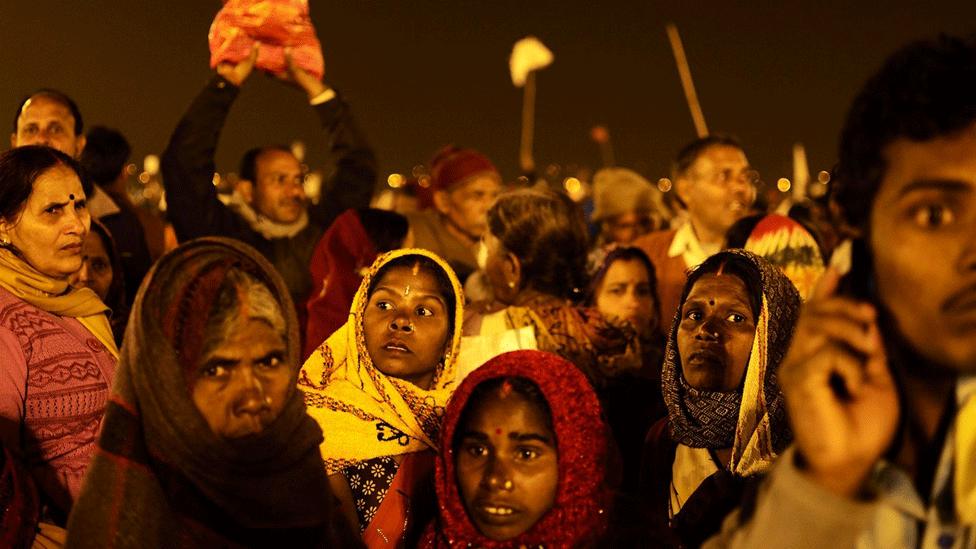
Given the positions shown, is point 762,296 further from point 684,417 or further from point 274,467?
point 274,467

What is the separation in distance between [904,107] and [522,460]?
174 centimetres

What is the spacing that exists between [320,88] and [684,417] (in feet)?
10.5

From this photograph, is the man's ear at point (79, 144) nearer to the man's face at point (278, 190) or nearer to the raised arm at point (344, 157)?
the man's face at point (278, 190)

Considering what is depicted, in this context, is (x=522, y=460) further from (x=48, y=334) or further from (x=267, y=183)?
(x=267, y=183)

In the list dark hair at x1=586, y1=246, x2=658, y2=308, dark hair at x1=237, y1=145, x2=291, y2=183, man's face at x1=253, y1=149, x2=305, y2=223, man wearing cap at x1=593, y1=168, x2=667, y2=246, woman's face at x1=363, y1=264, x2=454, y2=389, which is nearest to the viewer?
woman's face at x1=363, y1=264, x2=454, y2=389

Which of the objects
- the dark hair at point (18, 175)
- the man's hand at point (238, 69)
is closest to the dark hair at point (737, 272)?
the dark hair at point (18, 175)

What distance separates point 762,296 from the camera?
352 cm

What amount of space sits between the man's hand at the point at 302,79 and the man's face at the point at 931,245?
14.6 feet

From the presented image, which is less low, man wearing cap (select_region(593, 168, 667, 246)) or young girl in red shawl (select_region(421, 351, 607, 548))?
man wearing cap (select_region(593, 168, 667, 246))

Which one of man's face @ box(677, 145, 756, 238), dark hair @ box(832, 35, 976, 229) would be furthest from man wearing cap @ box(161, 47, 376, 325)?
dark hair @ box(832, 35, 976, 229)

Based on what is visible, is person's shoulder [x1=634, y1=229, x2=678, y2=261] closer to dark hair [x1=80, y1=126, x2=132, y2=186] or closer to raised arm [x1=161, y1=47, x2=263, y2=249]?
raised arm [x1=161, y1=47, x2=263, y2=249]

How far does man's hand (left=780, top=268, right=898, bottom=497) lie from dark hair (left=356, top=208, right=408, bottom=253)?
3755mm

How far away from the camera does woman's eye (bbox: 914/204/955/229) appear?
4.98ft

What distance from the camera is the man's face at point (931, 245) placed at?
1.48 meters
